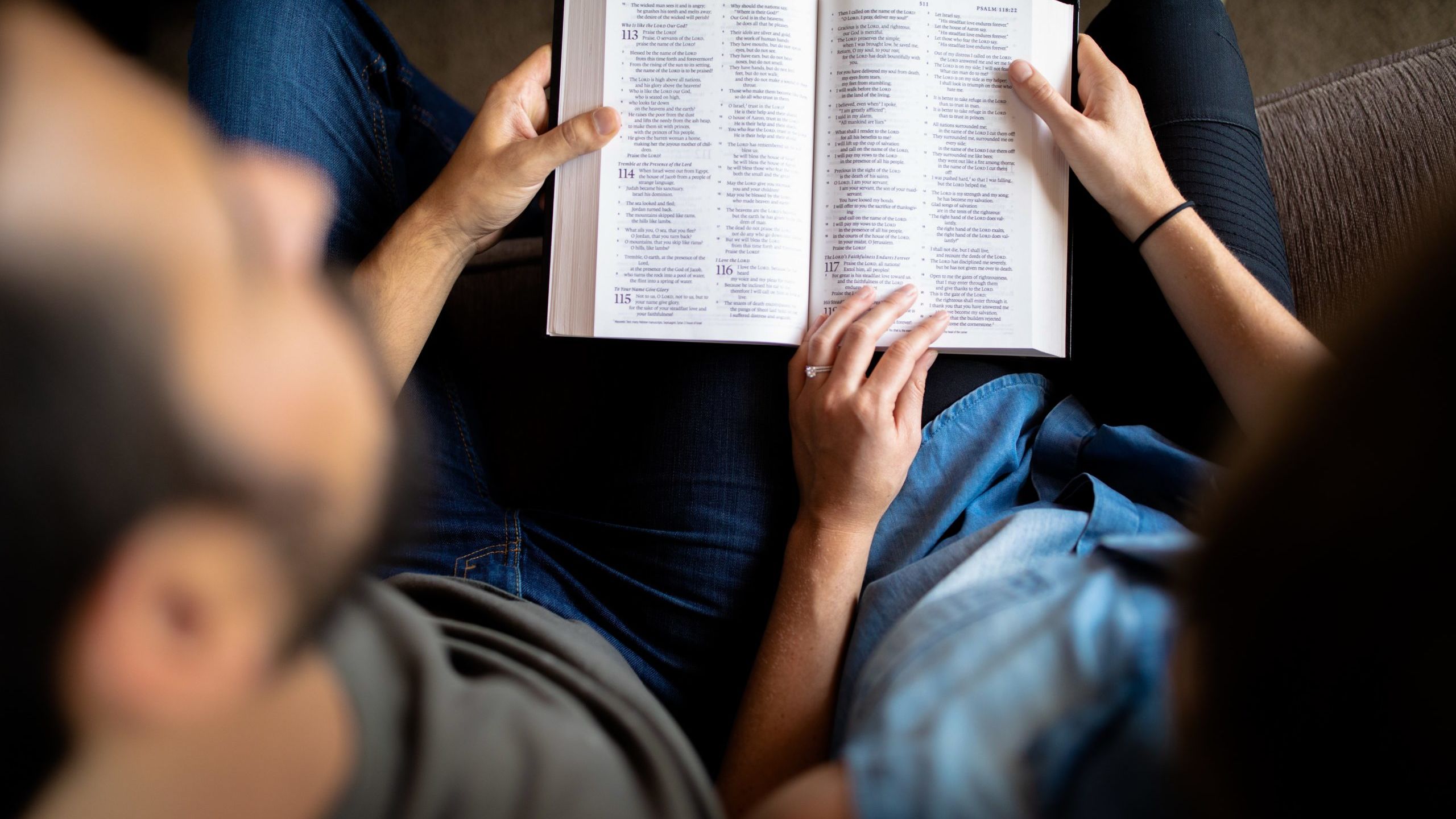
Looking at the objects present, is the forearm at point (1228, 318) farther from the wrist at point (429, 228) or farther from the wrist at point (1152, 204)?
the wrist at point (429, 228)

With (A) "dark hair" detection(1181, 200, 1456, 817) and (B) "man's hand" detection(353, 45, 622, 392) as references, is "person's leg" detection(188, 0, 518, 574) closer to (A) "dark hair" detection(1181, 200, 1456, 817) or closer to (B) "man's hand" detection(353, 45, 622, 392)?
(B) "man's hand" detection(353, 45, 622, 392)

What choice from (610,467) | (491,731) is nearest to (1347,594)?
(491,731)

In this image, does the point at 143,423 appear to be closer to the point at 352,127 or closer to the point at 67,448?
the point at 67,448

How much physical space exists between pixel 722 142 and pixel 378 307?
0.37 metres

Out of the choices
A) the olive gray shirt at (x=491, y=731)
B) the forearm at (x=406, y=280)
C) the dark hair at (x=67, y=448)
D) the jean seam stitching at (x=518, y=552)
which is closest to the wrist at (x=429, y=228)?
the forearm at (x=406, y=280)

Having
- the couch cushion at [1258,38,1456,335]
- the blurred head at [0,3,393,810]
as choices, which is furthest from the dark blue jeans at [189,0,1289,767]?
the blurred head at [0,3,393,810]

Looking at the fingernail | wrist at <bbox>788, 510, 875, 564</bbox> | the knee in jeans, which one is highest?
the knee in jeans

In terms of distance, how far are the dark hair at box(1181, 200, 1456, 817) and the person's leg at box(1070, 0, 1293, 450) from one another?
0.49 meters

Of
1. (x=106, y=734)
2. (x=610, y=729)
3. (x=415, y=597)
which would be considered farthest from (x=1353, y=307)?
(x=106, y=734)

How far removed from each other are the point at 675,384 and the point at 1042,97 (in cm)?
45

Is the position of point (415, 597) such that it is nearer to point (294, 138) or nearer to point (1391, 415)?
point (294, 138)

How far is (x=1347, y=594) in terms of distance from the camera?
0.92 ft

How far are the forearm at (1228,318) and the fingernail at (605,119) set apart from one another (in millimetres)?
526

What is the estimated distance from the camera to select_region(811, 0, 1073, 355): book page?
0.74m
